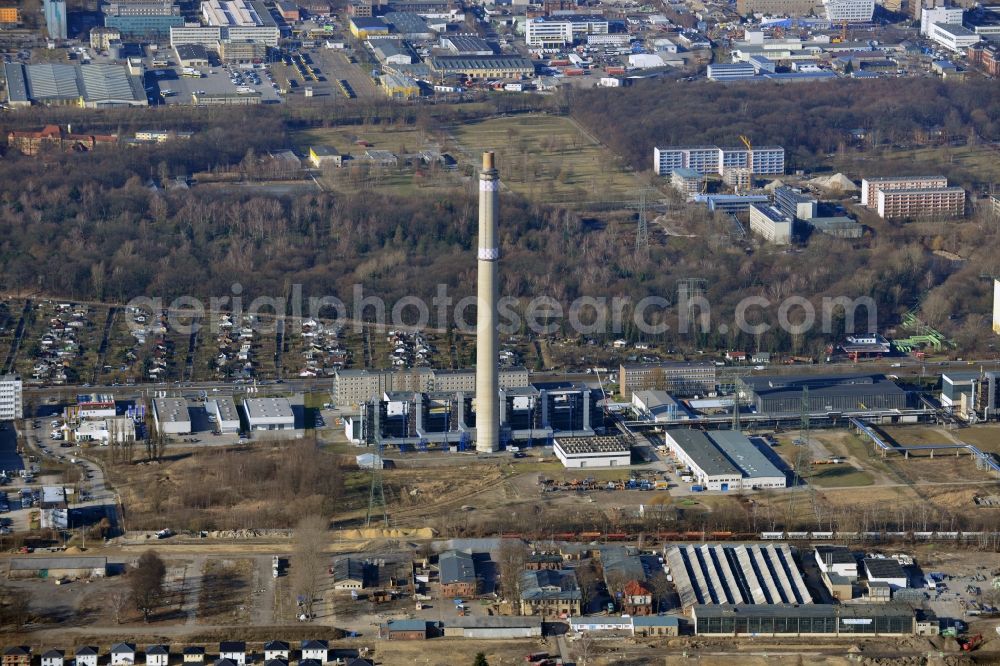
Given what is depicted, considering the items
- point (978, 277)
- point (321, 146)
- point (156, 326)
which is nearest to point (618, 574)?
point (156, 326)

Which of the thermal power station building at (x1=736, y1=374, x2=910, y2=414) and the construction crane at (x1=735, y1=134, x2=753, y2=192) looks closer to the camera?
the thermal power station building at (x1=736, y1=374, x2=910, y2=414)

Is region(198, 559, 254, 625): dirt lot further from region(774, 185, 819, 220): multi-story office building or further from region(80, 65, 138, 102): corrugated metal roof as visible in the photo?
region(80, 65, 138, 102): corrugated metal roof

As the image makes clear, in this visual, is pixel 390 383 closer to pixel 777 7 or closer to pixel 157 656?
pixel 157 656

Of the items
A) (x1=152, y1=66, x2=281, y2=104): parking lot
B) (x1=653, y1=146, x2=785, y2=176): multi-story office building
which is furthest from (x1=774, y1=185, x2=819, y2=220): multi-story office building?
(x1=152, y1=66, x2=281, y2=104): parking lot

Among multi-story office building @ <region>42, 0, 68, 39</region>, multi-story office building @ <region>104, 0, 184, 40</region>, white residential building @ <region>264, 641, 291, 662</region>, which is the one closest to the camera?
white residential building @ <region>264, 641, 291, 662</region>

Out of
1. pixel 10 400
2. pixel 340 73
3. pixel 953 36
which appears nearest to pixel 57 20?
pixel 340 73

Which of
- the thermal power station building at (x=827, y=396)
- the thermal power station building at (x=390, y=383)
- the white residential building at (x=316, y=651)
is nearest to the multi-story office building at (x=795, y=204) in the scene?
the thermal power station building at (x=827, y=396)

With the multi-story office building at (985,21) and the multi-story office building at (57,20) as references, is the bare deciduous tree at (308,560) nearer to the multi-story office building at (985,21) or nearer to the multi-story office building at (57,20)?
the multi-story office building at (57,20)
